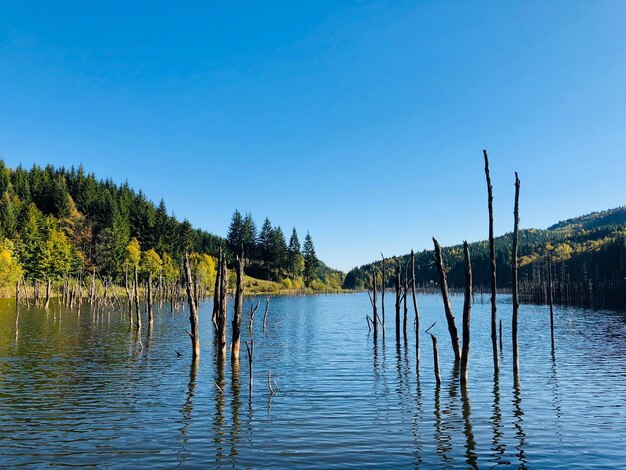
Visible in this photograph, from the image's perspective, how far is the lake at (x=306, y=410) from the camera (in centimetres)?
1355

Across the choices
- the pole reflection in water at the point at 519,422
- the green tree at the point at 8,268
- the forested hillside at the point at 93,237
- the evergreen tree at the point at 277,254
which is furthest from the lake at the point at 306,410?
the evergreen tree at the point at 277,254

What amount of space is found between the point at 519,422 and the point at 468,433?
2.67 m

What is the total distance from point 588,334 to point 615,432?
3698 cm

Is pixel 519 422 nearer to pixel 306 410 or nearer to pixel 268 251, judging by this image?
pixel 306 410

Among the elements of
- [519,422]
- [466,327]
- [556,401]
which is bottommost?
[556,401]

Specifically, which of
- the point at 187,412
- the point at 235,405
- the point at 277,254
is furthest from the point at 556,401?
the point at 277,254

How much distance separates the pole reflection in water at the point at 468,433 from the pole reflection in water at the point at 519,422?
1268mm

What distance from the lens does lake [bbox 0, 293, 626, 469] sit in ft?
44.5

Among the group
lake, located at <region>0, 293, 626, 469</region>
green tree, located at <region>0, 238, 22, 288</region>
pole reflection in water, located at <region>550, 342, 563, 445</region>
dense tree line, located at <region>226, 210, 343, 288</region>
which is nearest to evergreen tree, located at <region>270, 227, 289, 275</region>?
dense tree line, located at <region>226, 210, 343, 288</region>

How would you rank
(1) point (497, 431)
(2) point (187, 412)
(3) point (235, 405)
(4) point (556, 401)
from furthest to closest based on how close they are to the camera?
(4) point (556, 401), (3) point (235, 405), (2) point (187, 412), (1) point (497, 431)

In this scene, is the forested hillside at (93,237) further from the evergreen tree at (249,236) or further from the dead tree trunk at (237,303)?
the dead tree trunk at (237,303)

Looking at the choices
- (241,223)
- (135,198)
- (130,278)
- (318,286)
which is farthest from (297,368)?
(318,286)

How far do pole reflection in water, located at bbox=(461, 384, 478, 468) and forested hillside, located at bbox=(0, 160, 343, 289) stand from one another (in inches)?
2676

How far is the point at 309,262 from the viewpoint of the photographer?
18800 cm
